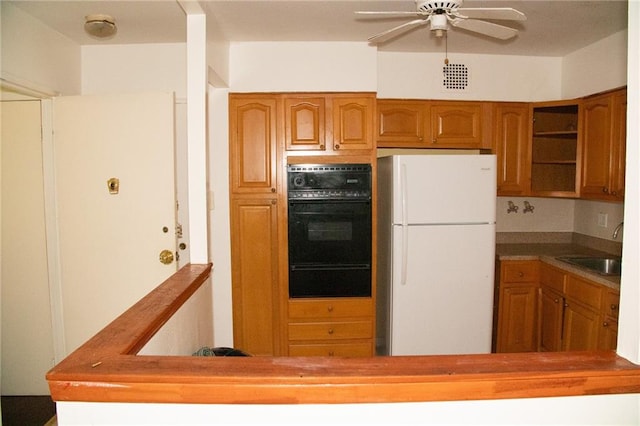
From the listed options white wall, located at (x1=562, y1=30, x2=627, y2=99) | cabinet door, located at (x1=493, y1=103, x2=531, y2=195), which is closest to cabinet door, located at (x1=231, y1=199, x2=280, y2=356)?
cabinet door, located at (x1=493, y1=103, x2=531, y2=195)

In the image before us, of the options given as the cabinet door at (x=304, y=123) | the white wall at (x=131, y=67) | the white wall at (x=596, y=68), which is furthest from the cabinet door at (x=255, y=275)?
the white wall at (x=596, y=68)

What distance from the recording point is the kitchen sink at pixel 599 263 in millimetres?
2625

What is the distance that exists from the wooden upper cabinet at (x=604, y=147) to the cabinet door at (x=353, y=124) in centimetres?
152

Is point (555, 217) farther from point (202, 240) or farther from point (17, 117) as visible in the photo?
point (17, 117)

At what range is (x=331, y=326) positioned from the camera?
2715mm

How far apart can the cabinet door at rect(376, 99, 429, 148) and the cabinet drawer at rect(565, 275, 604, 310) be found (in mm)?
1351

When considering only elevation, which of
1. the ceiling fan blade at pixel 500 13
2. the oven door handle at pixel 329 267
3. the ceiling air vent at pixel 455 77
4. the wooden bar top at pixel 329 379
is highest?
the ceiling air vent at pixel 455 77

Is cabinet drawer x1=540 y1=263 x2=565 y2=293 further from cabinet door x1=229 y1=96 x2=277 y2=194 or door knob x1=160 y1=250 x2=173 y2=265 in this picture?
door knob x1=160 y1=250 x2=173 y2=265

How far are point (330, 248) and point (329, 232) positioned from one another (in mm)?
113

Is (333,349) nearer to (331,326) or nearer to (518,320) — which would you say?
(331,326)

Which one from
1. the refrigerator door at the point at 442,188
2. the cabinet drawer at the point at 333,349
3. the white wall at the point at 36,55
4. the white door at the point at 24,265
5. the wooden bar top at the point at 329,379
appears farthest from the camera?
the cabinet drawer at the point at 333,349

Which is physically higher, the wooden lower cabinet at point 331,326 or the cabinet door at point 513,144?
the cabinet door at point 513,144

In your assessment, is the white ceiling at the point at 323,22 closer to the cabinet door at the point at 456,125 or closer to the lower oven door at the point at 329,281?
A: the cabinet door at the point at 456,125

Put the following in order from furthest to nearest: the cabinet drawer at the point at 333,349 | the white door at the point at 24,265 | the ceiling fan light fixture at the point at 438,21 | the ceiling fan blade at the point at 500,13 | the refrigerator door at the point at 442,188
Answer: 1. the cabinet drawer at the point at 333,349
2. the refrigerator door at the point at 442,188
3. the white door at the point at 24,265
4. the ceiling fan light fixture at the point at 438,21
5. the ceiling fan blade at the point at 500,13
